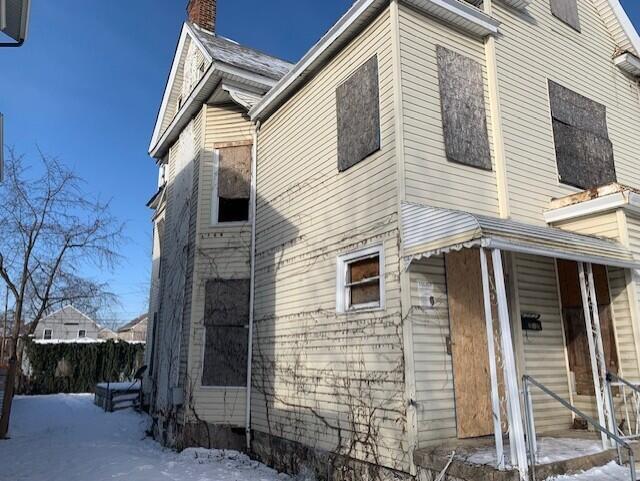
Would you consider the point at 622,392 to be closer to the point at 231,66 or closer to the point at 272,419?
the point at 272,419

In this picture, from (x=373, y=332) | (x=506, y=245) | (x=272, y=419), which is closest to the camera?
(x=506, y=245)

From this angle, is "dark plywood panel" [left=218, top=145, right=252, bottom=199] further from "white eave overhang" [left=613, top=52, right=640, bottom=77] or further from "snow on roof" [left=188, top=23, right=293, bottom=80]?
"white eave overhang" [left=613, top=52, right=640, bottom=77]

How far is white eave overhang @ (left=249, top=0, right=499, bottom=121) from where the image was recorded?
759cm

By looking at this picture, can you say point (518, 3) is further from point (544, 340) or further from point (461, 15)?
point (544, 340)

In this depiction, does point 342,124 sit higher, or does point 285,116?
point 285,116

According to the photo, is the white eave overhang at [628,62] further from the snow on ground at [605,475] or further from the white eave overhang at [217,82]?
the snow on ground at [605,475]

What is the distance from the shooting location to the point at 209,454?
31.1 feet

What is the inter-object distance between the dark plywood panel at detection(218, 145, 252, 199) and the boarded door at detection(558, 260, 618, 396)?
6470 mm

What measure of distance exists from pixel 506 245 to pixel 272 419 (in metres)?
5.54

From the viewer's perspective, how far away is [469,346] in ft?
22.3

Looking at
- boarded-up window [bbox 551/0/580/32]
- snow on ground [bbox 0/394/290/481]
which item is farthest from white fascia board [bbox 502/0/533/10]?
snow on ground [bbox 0/394/290/481]

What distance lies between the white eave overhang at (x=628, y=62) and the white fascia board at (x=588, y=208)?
488 centimetres

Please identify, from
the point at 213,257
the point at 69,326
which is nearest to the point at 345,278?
the point at 213,257

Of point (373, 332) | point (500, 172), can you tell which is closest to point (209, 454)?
point (373, 332)
